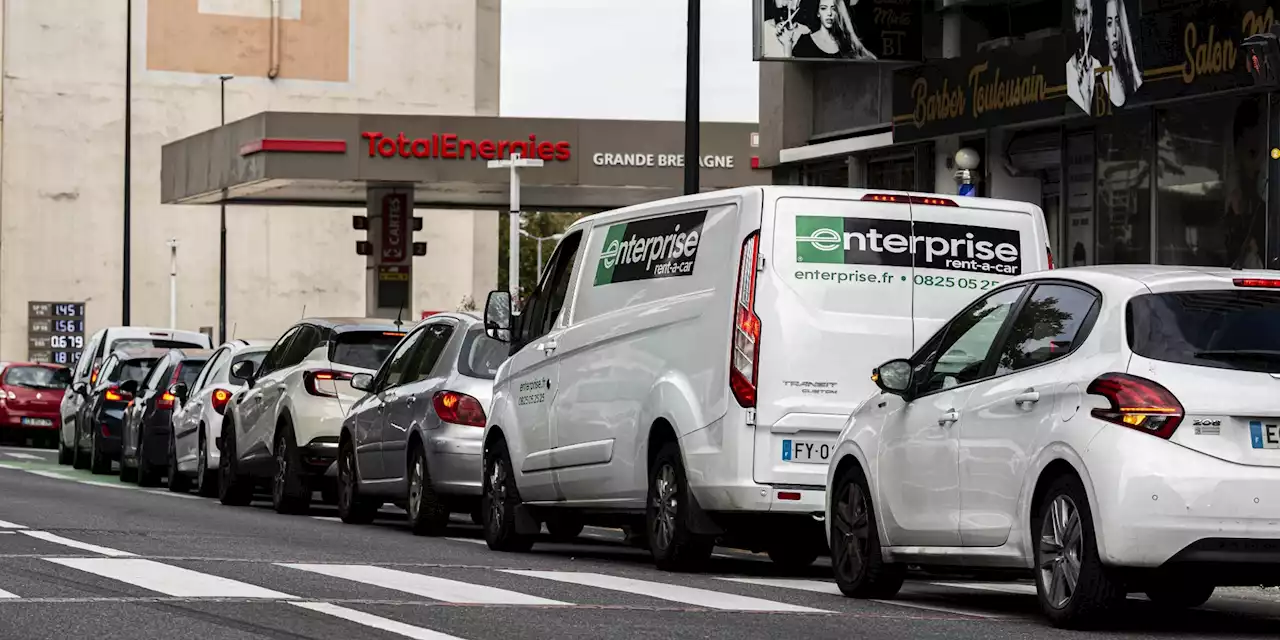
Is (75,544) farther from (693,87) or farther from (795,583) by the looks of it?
(693,87)

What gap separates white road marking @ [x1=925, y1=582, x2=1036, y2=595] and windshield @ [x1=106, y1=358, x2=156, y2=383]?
63.3ft

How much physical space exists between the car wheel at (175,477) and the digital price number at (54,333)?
39.2 meters

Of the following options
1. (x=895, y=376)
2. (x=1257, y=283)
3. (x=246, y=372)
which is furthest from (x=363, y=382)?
(x=1257, y=283)

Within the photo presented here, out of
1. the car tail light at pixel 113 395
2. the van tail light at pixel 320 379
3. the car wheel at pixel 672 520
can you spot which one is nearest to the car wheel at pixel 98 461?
the car tail light at pixel 113 395

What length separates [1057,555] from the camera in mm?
9742

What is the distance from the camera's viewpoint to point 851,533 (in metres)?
11.7

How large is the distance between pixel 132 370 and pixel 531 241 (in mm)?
93424

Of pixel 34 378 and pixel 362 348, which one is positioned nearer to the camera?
pixel 362 348

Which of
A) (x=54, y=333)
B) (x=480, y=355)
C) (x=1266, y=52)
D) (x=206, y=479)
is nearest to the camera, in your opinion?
(x=1266, y=52)

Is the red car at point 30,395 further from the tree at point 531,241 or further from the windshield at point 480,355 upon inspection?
the tree at point 531,241

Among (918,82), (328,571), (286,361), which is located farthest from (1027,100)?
(328,571)

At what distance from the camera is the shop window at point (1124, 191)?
75.2 ft

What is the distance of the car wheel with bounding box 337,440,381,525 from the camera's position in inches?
759

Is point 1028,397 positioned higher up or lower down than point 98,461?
higher up
